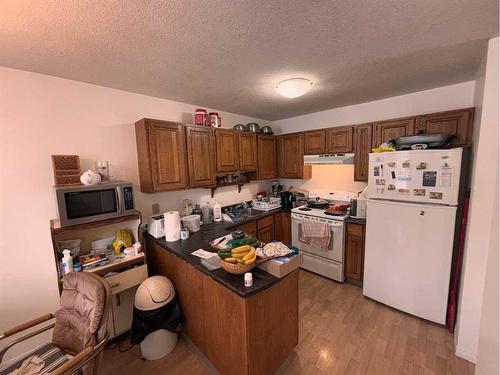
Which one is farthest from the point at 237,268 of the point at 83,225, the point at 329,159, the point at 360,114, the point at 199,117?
the point at 360,114

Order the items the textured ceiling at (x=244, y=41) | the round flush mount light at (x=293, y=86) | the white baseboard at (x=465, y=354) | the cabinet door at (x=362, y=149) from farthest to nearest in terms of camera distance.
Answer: the cabinet door at (x=362, y=149) < the round flush mount light at (x=293, y=86) < the white baseboard at (x=465, y=354) < the textured ceiling at (x=244, y=41)

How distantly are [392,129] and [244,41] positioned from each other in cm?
206

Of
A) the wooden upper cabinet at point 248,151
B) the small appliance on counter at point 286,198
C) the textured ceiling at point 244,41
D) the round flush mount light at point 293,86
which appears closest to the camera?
the textured ceiling at point 244,41

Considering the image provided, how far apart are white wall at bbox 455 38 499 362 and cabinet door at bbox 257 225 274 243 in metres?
2.07

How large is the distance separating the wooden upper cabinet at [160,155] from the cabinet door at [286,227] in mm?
1700

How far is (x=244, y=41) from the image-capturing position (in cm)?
133

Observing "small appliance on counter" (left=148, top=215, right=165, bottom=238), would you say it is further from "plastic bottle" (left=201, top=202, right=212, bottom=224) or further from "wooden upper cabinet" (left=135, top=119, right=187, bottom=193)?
"plastic bottle" (left=201, top=202, right=212, bottom=224)

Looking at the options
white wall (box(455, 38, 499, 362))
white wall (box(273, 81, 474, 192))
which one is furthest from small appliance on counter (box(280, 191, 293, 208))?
white wall (box(455, 38, 499, 362))

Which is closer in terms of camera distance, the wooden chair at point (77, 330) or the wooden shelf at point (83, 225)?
the wooden chair at point (77, 330)

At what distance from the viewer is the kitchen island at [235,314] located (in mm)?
1289

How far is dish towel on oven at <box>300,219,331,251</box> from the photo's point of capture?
272 cm

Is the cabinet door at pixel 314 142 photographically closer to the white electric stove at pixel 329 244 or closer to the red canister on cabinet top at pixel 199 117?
the white electric stove at pixel 329 244

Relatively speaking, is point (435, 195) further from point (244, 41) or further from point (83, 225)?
point (83, 225)

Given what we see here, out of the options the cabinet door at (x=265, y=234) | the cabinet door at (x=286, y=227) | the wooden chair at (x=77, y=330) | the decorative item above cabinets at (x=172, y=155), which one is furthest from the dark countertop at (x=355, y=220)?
the wooden chair at (x=77, y=330)
